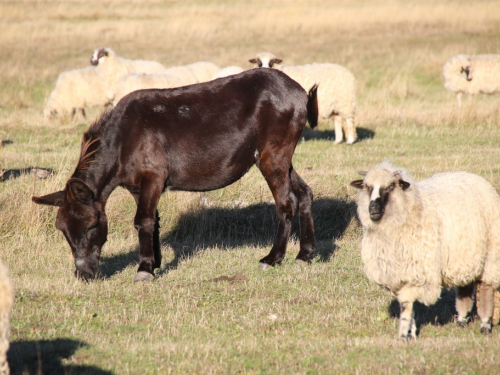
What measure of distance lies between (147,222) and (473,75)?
16609 millimetres

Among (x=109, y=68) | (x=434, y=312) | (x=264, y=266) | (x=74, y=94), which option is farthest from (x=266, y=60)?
(x=434, y=312)

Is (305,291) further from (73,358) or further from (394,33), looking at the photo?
(394,33)

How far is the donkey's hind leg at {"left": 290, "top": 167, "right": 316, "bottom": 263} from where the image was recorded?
923 centimetres

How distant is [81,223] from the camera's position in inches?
323

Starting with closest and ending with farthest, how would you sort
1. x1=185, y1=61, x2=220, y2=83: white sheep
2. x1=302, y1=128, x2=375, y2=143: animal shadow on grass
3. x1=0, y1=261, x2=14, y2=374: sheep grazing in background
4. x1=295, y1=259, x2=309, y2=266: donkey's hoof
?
x1=0, y1=261, x2=14, y2=374: sheep grazing in background, x1=295, y1=259, x2=309, y2=266: donkey's hoof, x1=302, y1=128, x2=375, y2=143: animal shadow on grass, x1=185, y1=61, x2=220, y2=83: white sheep

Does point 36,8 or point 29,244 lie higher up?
point 36,8

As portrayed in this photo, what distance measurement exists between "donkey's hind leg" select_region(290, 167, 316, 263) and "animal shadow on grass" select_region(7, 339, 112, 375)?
3.72 m

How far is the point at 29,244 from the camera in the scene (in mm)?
10180

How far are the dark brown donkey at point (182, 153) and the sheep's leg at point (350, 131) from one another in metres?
8.16

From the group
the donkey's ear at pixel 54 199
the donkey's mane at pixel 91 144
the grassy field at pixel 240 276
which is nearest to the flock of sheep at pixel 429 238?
the grassy field at pixel 240 276

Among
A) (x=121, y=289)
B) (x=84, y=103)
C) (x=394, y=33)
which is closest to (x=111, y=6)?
(x=394, y=33)

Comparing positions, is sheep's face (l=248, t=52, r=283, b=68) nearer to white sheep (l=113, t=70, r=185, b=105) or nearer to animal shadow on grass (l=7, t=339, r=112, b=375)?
white sheep (l=113, t=70, r=185, b=105)

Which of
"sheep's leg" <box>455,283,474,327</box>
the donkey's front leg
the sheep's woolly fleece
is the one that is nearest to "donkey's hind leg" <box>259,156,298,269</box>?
the donkey's front leg

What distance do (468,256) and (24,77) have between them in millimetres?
24788
